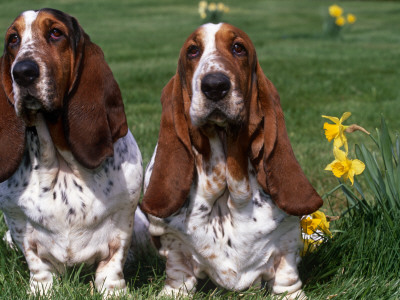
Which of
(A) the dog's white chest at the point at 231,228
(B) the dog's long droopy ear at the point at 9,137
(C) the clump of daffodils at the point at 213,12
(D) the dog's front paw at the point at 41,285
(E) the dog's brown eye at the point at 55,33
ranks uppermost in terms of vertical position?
(E) the dog's brown eye at the point at 55,33

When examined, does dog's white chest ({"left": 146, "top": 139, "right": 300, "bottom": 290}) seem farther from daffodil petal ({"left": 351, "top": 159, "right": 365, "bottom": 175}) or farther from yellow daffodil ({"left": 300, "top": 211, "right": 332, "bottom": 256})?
daffodil petal ({"left": 351, "top": 159, "right": 365, "bottom": 175})

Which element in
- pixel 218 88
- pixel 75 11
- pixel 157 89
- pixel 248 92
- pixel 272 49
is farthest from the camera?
pixel 75 11

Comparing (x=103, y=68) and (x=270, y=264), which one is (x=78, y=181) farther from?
(x=270, y=264)

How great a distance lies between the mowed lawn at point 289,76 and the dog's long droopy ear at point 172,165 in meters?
0.58

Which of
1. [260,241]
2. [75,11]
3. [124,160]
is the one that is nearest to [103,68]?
[124,160]

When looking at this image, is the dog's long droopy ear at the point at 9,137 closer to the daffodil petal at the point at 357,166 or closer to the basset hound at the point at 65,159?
the basset hound at the point at 65,159

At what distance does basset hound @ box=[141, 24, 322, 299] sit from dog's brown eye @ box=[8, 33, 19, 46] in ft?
2.78

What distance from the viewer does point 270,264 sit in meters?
3.37

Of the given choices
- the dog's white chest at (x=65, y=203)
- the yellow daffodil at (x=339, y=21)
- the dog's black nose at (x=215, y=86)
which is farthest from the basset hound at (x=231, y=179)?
the yellow daffodil at (x=339, y=21)

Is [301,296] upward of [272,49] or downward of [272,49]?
upward

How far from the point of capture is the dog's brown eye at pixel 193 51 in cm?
310

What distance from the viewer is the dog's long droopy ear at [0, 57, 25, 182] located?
10.5 feet

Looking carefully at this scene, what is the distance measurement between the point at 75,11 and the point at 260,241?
28.1 m

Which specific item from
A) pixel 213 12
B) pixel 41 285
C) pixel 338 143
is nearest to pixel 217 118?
pixel 338 143
